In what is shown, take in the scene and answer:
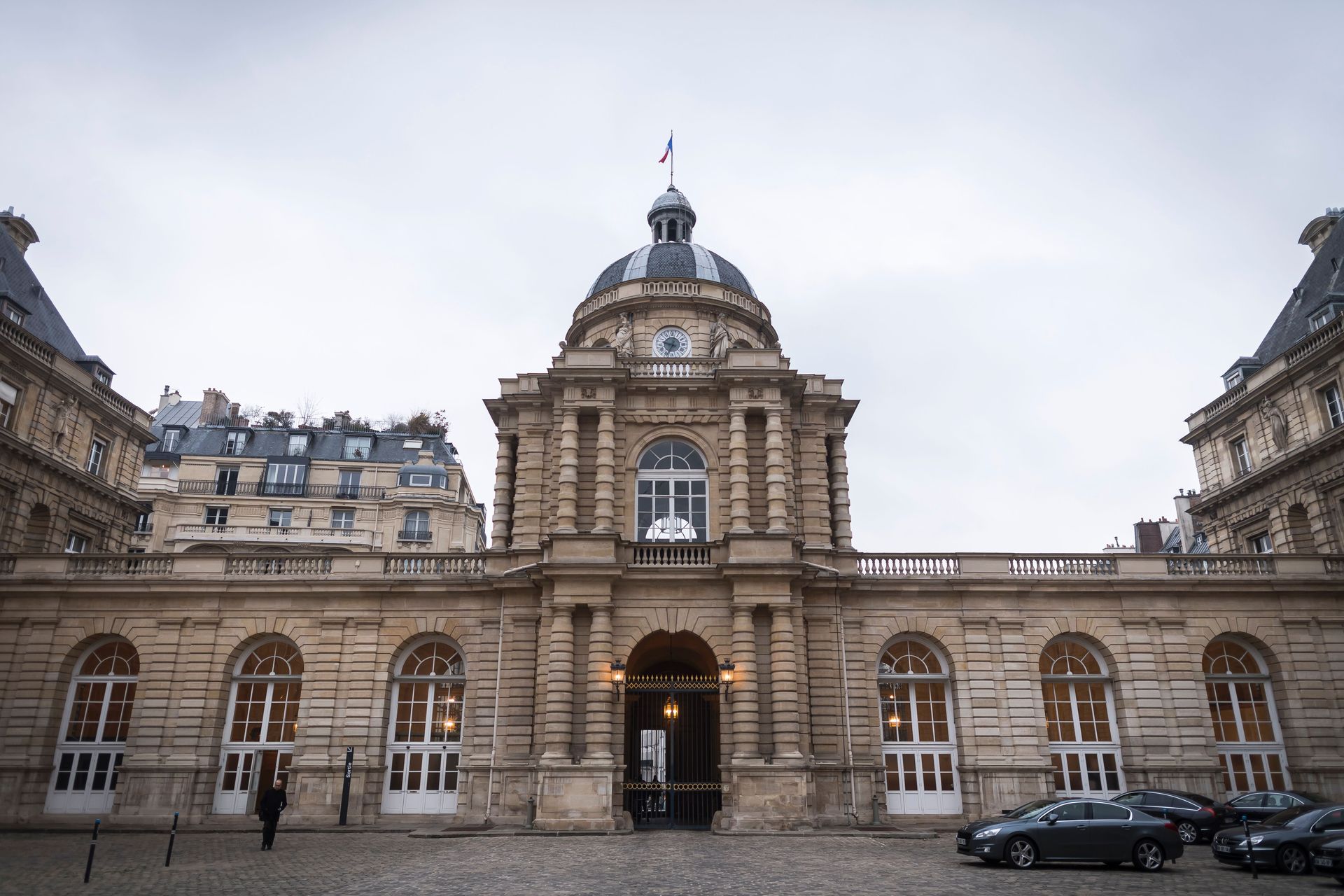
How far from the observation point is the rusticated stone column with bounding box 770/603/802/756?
79.6 ft

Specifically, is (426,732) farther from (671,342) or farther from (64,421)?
(64,421)

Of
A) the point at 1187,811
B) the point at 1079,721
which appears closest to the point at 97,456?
the point at 1079,721

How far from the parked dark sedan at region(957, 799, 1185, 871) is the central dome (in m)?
22.4

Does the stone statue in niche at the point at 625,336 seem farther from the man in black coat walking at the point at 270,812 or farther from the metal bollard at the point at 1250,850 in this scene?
the metal bollard at the point at 1250,850

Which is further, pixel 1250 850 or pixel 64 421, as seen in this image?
pixel 64 421

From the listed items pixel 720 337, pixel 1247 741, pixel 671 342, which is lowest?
pixel 1247 741

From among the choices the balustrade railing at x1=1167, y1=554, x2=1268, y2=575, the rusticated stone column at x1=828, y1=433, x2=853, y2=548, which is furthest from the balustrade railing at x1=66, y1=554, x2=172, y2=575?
the balustrade railing at x1=1167, y1=554, x2=1268, y2=575

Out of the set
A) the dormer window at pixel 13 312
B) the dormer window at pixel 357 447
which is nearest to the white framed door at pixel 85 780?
the dormer window at pixel 13 312

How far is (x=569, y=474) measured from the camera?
89.5ft

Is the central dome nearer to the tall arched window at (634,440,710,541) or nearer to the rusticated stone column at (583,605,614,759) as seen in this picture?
the tall arched window at (634,440,710,541)

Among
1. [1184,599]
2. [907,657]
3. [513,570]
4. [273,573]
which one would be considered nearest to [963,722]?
[907,657]

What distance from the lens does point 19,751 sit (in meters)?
26.6

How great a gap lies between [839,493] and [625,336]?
31.4 feet

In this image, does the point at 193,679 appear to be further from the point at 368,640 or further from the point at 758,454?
the point at 758,454
